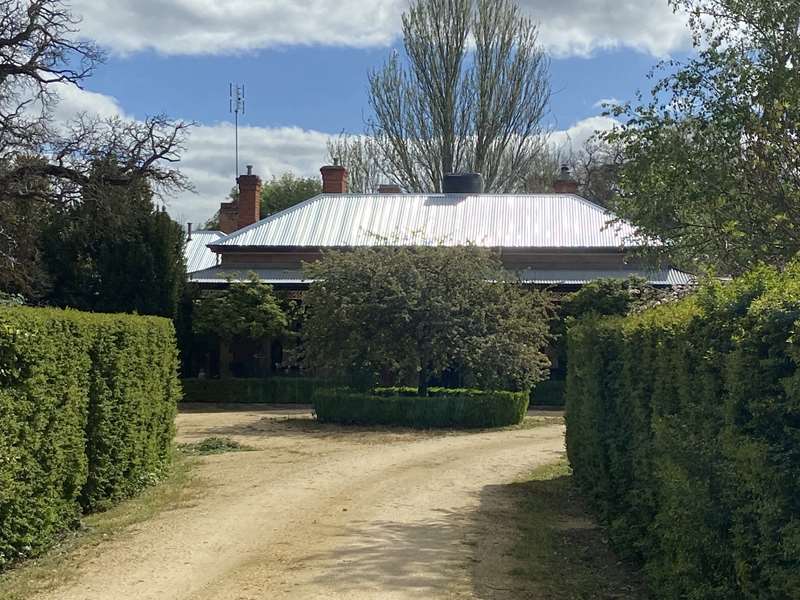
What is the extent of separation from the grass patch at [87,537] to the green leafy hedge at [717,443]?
15.5ft

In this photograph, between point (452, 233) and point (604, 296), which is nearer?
point (604, 296)

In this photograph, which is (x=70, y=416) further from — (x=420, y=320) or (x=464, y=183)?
(x=464, y=183)

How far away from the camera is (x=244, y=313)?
26.7 meters

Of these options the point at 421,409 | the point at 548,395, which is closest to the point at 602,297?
the point at 548,395

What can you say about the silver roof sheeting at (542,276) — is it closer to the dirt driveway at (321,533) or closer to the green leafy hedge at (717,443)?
the dirt driveway at (321,533)

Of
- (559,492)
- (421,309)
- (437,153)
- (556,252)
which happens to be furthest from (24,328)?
(437,153)

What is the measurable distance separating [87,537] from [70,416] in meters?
1.21

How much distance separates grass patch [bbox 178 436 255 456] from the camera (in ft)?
50.8

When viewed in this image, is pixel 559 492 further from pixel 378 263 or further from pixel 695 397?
pixel 378 263

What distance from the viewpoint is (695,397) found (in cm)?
563

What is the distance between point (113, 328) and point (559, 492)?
6174 millimetres

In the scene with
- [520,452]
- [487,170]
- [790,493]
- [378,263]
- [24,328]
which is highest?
[487,170]

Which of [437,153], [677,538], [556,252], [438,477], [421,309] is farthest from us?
[437,153]

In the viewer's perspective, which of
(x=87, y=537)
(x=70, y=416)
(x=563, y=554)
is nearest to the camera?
(x=563, y=554)
